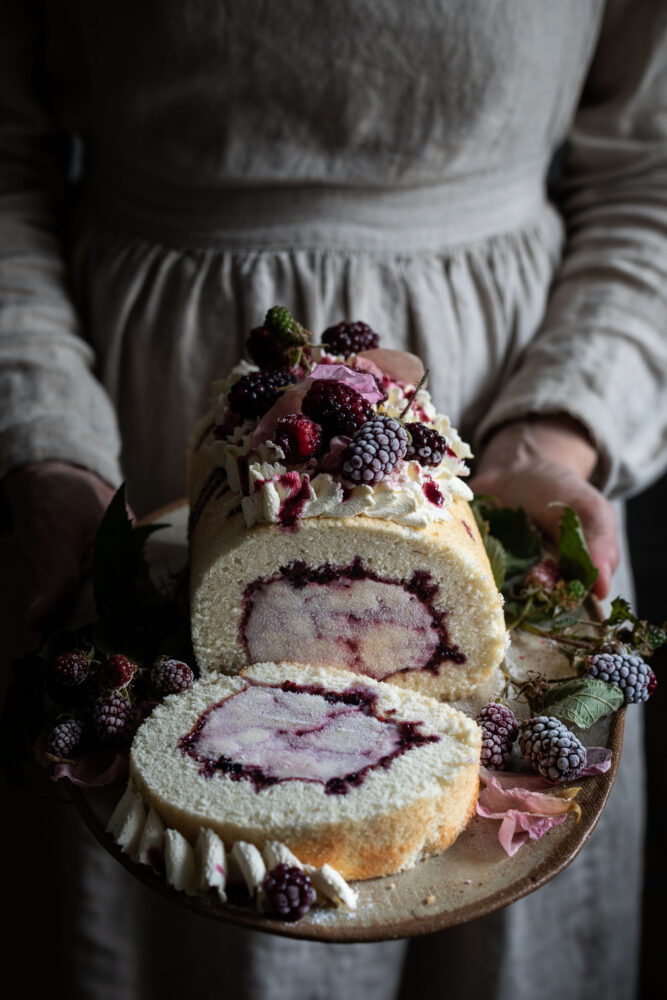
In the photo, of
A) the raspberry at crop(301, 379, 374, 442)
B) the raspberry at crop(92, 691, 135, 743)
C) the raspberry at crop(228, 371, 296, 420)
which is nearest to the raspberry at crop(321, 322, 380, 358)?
the raspberry at crop(228, 371, 296, 420)

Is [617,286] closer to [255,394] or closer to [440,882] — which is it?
[255,394]

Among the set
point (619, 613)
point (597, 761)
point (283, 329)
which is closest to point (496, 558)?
point (619, 613)

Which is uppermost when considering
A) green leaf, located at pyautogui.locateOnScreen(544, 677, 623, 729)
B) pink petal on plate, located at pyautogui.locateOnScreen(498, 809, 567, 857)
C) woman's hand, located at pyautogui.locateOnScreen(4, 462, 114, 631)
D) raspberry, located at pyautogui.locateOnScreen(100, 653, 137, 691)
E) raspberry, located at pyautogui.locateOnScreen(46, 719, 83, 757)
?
green leaf, located at pyautogui.locateOnScreen(544, 677, 623, 729)

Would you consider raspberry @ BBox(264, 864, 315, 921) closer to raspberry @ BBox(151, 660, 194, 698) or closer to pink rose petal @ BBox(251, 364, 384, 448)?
raspberry @ BBox(151, 660, 194, 698)

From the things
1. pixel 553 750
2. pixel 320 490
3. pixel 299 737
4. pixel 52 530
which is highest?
pixel 320 490

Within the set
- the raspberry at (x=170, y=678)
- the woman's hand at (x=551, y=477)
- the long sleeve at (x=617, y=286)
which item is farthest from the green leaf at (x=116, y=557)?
the long sleeve at (x=617, y=286)

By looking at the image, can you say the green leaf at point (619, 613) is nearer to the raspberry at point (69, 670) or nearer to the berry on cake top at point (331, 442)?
the berry on cake top at point (331, 442)
